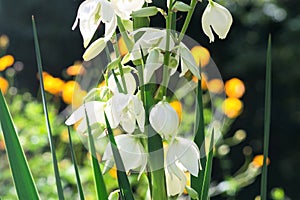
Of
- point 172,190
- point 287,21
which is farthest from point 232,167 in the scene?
point 172,190

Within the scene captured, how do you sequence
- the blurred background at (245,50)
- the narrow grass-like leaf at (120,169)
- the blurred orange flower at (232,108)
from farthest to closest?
the blurred background at (245,50)
the blurred orange flower at (232,108)
the narrow grass-like leaf at (120,169)

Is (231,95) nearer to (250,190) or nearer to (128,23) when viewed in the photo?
(250,190)

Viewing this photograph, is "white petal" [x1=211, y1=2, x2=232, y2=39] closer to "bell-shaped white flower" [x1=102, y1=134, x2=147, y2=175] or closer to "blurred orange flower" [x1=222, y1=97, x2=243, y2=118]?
"bell-shaped white flower" [x1=102, y1=134, x2=147, y2=175]

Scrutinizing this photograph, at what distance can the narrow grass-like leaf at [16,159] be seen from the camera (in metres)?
0.79

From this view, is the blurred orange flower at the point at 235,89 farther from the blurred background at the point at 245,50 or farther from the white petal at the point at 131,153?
the white petal at the point at 131,153

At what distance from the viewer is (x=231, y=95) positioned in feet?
7.73

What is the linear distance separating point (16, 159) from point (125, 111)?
0.54ft

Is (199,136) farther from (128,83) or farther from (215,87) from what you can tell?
(215,87)

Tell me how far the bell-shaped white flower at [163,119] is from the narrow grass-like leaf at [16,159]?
0.58ft

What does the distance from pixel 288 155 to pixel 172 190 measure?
3.10 metres

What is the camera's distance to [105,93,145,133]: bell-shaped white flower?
73 cm

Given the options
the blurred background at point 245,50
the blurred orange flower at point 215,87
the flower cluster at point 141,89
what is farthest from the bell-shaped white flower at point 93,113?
the blurred background at point 245,50

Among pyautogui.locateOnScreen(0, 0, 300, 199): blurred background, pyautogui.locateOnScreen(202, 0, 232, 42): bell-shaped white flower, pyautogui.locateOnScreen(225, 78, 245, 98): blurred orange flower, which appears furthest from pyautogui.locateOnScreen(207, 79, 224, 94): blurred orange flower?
pyautogui.locateOnScreen(202, 0, 232, 42): bell-shaped white flower

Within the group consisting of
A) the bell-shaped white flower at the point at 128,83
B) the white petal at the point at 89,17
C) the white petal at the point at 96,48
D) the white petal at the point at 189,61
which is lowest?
the bell-shaped white flower at the point at 128,83
